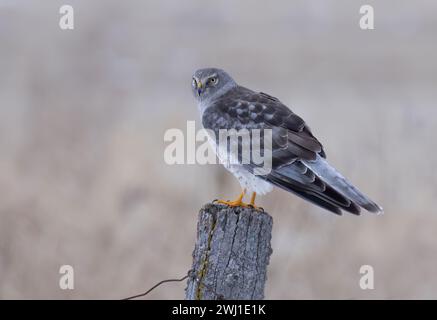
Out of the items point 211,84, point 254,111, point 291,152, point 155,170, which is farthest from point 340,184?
point 155,170

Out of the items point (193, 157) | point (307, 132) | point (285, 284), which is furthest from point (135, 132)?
point (307, 132)

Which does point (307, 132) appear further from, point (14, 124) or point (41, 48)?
point (41, 48)

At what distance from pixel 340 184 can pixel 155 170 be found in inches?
191

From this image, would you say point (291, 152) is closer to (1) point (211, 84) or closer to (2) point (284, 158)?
(2) point (284, 158)

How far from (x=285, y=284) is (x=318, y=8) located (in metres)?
14.4

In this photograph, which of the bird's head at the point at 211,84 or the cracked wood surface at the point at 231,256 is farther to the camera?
the bird's head at the point at 211,84

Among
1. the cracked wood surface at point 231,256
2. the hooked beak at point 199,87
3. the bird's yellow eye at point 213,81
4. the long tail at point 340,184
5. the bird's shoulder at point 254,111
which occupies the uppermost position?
the bird's yellow eye at point 213,81

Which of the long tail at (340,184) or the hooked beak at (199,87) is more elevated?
the hooked beak at (199,87)

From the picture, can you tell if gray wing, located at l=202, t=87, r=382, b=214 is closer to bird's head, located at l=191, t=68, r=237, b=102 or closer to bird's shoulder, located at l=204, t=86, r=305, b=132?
bird's shoulder, located at l=204, t=86, r=305, b=132

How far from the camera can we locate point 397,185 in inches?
397

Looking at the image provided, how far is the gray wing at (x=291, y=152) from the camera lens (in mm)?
5695

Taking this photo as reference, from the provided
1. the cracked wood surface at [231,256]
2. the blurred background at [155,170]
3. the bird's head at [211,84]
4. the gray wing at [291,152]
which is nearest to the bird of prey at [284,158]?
the gray wing at [291,152]

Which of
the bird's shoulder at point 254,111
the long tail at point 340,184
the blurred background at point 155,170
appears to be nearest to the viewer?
the long tail at point 340,184

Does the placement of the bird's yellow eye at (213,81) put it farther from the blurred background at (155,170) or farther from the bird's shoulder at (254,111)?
the blurred background at (155,170)
